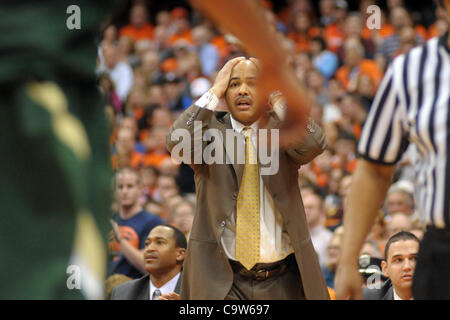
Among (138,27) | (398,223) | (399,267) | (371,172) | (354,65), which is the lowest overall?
(399,267)

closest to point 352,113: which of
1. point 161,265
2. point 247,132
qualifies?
point 161,265

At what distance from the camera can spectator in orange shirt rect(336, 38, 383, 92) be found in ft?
36.3

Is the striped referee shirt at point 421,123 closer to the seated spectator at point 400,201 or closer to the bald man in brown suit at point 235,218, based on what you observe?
the bald man in brown suit at point 235,218

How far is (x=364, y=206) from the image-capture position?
2.70 meters

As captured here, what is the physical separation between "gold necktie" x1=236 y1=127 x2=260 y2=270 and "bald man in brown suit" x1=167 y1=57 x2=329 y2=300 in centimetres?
3

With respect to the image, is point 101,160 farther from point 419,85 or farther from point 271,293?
point 271,293

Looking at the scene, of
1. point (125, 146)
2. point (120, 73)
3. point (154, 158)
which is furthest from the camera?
point (120, 73)

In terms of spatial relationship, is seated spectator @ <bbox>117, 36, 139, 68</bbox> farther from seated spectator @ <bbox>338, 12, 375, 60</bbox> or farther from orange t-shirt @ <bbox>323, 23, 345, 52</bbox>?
seated spectator @ <bbox>338, 12, 375, 60</bbox>

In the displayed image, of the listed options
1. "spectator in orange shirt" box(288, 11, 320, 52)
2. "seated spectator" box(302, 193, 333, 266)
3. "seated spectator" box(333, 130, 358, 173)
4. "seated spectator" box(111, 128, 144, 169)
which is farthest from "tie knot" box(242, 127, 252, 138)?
"spectator in orange shirt" box(288, 11, 320, 52)

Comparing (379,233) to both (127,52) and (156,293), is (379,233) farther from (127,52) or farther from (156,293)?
(127,52)

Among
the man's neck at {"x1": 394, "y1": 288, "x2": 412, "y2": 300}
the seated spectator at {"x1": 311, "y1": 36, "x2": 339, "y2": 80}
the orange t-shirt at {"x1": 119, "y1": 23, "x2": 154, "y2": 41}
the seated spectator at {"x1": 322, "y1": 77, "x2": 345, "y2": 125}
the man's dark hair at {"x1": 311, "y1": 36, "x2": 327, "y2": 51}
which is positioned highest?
the orange t-shirt at {"x1": 119, "y1": 23, "x2": 154, "y2": 41}

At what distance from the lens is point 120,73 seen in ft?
41.2

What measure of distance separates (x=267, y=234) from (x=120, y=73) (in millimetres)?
8911

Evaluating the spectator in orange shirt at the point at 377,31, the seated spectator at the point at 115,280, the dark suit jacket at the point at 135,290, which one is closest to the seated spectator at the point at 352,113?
the spectator in orange shirt at the point at 377,31
